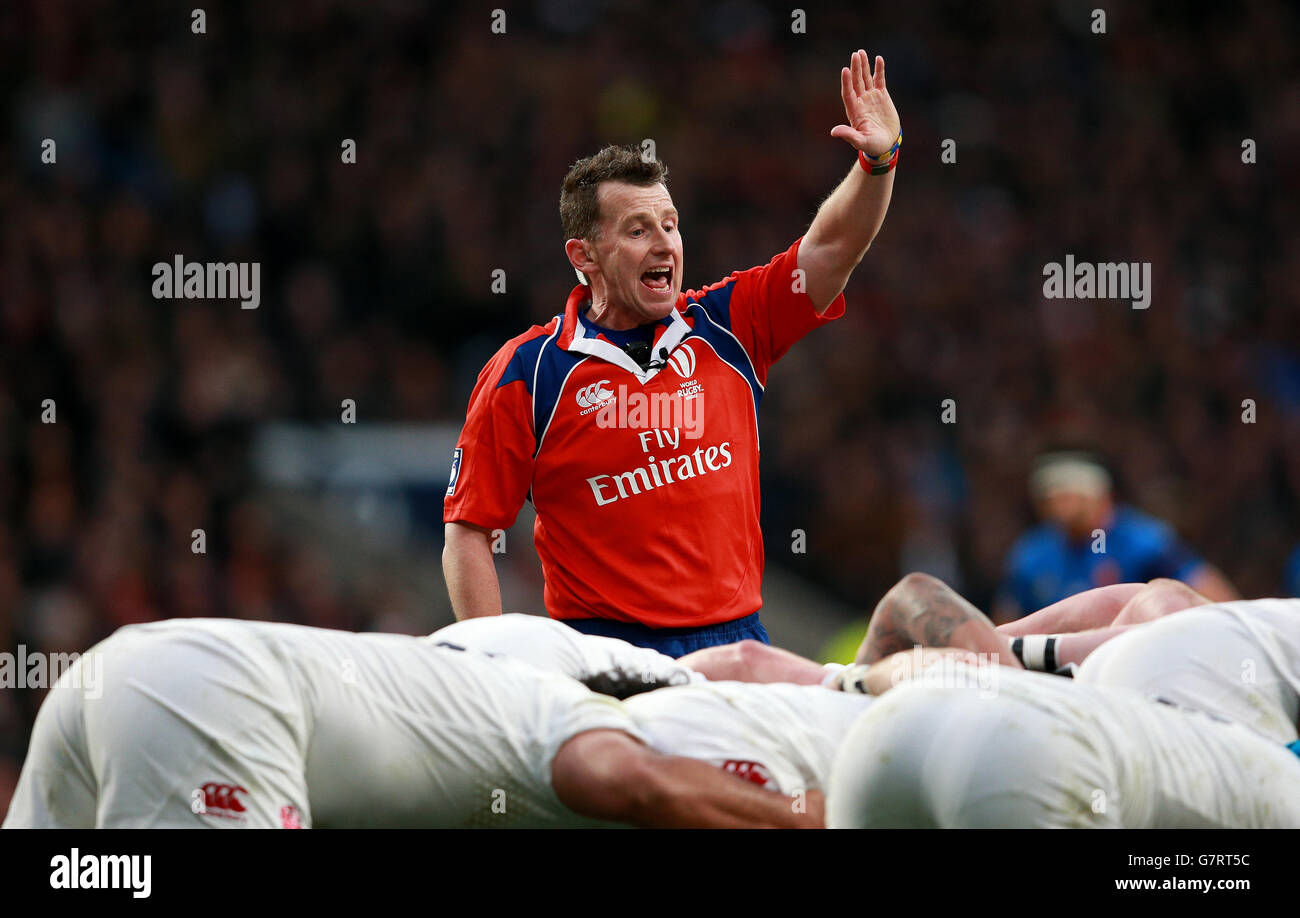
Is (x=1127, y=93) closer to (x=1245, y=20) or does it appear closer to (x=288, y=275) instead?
(x=1245, y=20)

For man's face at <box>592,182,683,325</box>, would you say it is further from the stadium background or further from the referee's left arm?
the stadium background

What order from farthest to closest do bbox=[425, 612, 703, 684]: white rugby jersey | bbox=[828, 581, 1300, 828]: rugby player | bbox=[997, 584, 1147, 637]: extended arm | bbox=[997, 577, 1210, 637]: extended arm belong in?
1. bbox=[997, 584, 1147, 637]: extended arm
2. bbox=[997, 577, 1210, 637]: extended arm
3. bbox=[425, 612, 703, 684]: white rugby jersey
4. bbox=[828, 581, 1300, 828]: rugby player

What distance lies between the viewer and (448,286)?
9555 mm

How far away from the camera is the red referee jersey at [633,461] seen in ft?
14.4

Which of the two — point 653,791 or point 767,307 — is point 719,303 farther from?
point 653,791

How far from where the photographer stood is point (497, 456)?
174 inches

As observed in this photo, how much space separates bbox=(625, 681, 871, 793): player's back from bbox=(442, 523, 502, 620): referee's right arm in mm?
1268

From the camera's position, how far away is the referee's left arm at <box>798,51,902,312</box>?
A: 420 centimetres

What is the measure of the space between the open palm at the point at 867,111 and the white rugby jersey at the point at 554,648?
5.13 feet

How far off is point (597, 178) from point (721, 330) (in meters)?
0.59

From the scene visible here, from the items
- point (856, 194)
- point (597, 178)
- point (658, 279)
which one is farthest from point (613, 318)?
point (856, 194)
